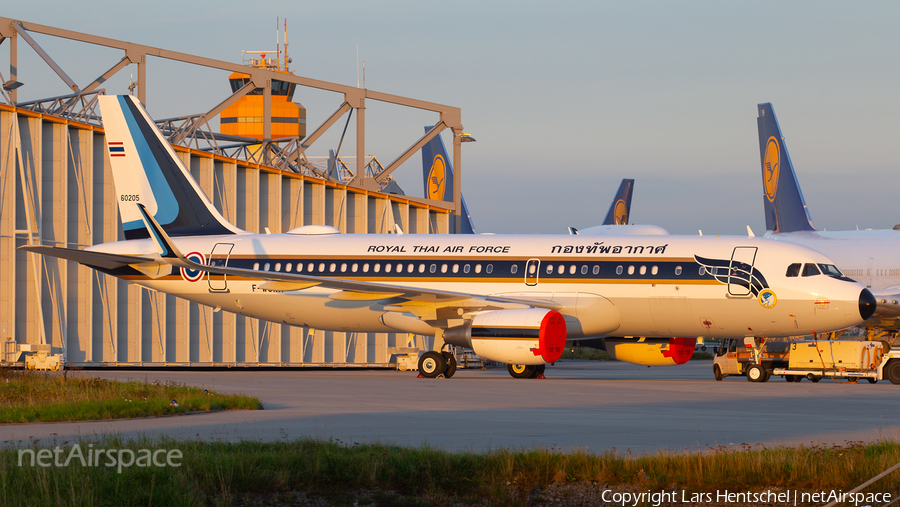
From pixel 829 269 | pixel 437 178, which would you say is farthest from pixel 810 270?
pixel 437 178

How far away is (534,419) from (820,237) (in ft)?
98.4

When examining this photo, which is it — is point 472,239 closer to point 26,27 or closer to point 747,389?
point 747,389

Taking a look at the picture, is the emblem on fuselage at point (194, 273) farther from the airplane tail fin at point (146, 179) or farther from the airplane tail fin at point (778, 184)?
the airplane tail fin at point (778, 184)

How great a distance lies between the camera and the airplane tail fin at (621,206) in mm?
76000

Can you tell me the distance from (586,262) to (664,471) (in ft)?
58.4

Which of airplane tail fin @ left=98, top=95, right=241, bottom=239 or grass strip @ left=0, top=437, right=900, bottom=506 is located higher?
airplane tail fin @ left=98, top=95, right=241, bottom=239

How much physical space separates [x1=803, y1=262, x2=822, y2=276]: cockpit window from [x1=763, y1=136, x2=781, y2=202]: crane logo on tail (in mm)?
21022

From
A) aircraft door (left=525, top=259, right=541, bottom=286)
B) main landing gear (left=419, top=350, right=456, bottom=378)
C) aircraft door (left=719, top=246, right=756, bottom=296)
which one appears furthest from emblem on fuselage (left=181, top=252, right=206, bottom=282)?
aircraft door (left=719, top=246, right=756, bottom=296)

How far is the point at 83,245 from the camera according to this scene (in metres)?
35.8

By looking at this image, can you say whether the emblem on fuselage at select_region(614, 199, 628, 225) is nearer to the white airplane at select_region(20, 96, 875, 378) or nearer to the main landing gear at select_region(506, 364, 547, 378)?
the white airplane at select_region(20, 96, 875, 378)

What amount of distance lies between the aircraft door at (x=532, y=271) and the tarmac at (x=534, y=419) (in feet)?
13.6

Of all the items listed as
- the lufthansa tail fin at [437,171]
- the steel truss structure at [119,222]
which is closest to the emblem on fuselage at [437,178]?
the lufthansa tail fin at [437,171]

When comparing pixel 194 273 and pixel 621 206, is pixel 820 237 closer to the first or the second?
pixel 194 273

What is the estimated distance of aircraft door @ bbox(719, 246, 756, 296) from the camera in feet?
86.5
